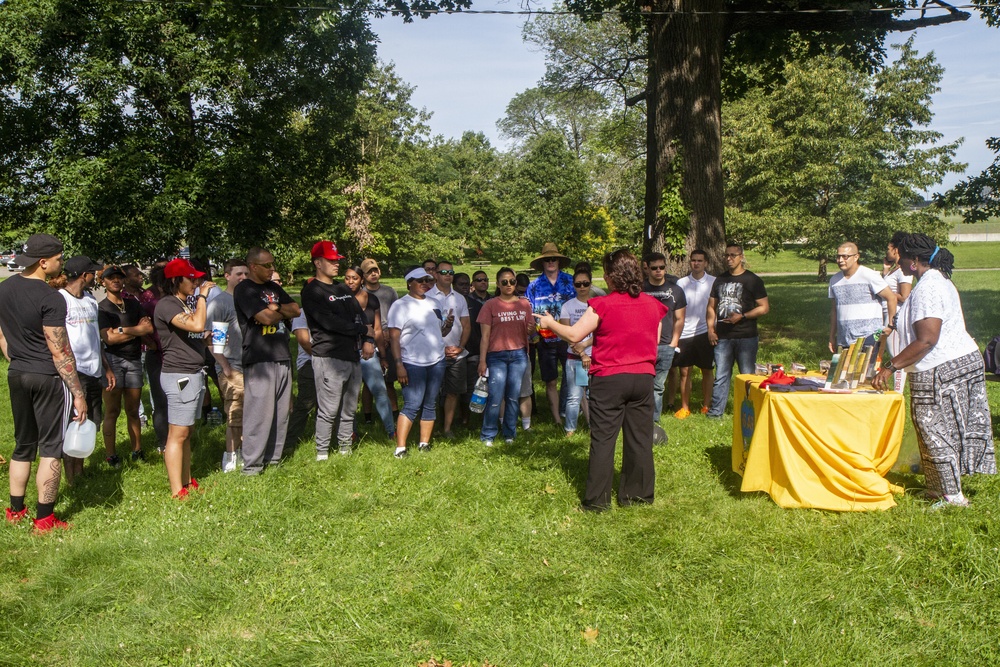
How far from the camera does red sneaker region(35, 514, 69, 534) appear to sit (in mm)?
5598

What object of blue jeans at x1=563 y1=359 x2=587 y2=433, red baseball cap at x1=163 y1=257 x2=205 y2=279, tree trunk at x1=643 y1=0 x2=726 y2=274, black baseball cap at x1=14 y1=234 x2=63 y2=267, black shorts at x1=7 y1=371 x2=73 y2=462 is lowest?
blue jeans at x1=563 y1=359 x2=587 y2=433

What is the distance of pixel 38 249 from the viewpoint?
539cm

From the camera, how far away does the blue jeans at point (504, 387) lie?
26.1 feet

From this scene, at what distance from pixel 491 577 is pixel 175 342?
336cm

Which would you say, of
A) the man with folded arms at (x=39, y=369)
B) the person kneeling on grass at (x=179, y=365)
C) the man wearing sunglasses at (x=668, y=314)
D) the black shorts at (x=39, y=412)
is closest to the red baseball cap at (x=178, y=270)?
the person kneeling on grass at (x=179, y=365)

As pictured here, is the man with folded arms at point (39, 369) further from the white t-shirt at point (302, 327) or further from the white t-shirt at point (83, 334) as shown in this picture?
the white t-shirt at point (302, 327)

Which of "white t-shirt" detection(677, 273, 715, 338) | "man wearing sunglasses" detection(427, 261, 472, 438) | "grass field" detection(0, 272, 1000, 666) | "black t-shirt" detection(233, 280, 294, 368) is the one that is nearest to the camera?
"grass field" detection(0, 272, 1000, 666)

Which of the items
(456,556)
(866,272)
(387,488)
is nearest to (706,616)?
(456,556)

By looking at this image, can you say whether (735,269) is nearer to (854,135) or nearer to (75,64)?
(75,64)

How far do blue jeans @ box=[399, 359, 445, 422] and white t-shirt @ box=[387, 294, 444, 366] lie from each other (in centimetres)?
7

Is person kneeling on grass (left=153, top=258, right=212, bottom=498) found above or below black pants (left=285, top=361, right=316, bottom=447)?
above

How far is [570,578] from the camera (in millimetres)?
4719

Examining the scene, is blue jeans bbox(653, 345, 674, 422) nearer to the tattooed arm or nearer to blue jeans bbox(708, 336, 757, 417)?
blue jeans bbox(708, 336, 757, 417)

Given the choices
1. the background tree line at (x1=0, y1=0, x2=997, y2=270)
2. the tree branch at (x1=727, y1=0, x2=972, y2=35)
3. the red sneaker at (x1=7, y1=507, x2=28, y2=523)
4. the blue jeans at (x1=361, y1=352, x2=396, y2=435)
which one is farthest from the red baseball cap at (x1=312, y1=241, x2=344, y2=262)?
the tree branch at (x1=727, y1=0, x2=972, y2=35)
